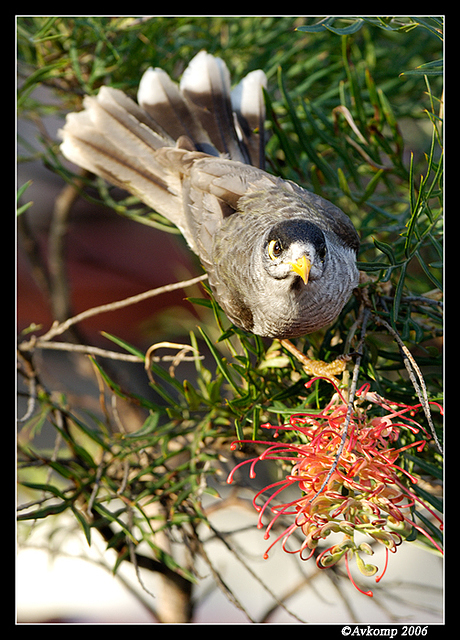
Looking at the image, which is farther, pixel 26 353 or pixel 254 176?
pixel 254 176

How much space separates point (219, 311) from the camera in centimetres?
95

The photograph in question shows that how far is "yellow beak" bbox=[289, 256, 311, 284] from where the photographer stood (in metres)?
0.79

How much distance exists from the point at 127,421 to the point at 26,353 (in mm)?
529

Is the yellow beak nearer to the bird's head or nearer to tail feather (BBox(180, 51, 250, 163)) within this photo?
the bird's head

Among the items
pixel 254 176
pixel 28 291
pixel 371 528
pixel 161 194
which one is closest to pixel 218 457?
pixel 371 528

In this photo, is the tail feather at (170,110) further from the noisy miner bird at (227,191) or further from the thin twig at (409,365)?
the thin twig at (409,365)

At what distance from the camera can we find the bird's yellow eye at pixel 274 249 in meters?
0.85

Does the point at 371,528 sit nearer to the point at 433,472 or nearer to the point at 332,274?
the point at 433,472

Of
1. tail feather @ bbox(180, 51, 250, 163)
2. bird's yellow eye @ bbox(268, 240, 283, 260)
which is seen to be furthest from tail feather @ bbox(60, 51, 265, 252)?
bird's yellow eye @ bbox(268, 240, 283, 260)

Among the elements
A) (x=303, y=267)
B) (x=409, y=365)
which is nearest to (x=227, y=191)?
(x=303, y=267)

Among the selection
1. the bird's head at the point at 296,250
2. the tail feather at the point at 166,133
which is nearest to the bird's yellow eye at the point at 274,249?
the bird's head at the point at 296,250

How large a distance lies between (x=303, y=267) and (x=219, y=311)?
0.22 meters

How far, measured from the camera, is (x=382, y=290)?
2.48 ft

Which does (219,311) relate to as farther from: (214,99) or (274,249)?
(214,99)
